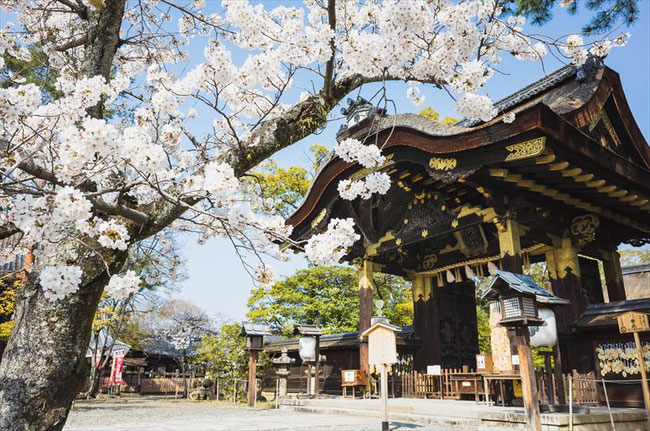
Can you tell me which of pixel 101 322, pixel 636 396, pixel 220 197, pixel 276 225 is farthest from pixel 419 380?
pixel 101 322

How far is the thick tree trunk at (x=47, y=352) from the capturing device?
2555 mm

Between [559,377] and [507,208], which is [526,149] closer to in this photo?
[507,208]

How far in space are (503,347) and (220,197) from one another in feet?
22.4

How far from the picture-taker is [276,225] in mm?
3459

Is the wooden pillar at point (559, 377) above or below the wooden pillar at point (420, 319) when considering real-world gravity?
below

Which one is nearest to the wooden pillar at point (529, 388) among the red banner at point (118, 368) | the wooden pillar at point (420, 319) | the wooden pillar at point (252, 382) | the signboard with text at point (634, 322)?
the signboard with text at point (634, 322)

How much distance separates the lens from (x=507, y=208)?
7.86 m

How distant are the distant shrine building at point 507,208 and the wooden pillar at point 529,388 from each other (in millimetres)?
905

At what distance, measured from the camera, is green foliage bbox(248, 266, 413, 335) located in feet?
57.9

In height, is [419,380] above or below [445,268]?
below

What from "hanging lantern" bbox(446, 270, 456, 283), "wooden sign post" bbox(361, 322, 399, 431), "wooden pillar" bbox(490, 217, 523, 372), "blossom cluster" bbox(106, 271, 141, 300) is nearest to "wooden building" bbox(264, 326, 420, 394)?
"hanging lantern" bbox(446, 270, 456, 283)

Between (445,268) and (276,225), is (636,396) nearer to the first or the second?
(445,268)

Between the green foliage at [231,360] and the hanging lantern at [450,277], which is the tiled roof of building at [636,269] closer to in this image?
the hanging lantern at [450,277]

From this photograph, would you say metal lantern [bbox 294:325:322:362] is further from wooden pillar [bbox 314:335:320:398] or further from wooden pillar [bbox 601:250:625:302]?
wooden pillar [bbox 601:250:625:302]
